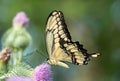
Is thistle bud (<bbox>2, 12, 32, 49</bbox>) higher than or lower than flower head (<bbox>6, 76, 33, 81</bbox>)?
higher

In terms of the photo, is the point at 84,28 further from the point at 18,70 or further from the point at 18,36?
the point at 18,70

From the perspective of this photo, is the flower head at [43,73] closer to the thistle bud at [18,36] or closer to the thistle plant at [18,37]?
the thistle plant at [18,37]

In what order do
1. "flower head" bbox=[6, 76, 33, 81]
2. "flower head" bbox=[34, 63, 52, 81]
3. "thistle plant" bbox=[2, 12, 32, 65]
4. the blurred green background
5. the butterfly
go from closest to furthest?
"flower head" bbox=[6, 76, 33, 81]
"flower head" bbox=[34, 63, 52, 81]
the butterfly
"thistle plant" bbox=[2, 12, 32, 65]
the blurred green background

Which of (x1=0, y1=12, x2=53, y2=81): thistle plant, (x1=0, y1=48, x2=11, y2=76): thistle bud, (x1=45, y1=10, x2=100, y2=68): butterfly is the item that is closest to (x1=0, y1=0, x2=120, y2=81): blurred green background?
(x1=45, y1=10, x2=100, y2=68): butterfly

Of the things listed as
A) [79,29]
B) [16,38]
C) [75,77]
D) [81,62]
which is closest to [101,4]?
[79,29]

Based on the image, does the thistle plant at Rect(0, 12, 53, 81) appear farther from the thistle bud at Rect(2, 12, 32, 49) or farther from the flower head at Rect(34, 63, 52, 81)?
the thistle bud at Rect(2, 12, 32, 49)
